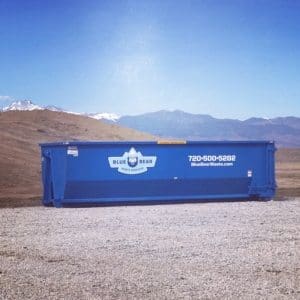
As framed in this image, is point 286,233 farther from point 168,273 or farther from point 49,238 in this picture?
point 49,238

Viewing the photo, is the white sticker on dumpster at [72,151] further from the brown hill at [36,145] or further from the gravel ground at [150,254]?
the brown hill at [36,145]

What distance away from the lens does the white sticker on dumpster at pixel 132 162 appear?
14.6 m

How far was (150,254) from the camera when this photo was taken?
793 cm

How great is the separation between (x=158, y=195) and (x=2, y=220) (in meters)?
4.81

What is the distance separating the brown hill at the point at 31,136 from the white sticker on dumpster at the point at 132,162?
13.9 feet

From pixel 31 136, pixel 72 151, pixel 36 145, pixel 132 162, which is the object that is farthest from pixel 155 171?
pixel 31 136

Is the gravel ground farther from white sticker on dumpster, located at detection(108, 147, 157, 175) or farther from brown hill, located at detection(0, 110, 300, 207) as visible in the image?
brown hill, located at detection(0, 110, 300, 207)

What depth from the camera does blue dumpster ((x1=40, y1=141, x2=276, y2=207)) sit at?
14.3 m

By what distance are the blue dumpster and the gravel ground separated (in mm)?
1552

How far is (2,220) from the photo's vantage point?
1150cm

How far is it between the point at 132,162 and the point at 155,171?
28.4 inches

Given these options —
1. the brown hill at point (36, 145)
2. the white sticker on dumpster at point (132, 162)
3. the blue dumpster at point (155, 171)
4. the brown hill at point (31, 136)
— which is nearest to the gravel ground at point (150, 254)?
the blue dumpster at point (155, 171)

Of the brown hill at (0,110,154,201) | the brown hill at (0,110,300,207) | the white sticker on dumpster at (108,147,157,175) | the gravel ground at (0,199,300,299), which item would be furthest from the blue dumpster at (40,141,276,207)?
the brown hill at (0,110,154,201)

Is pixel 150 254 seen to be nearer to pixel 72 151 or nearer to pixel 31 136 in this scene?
pixel 72 151
